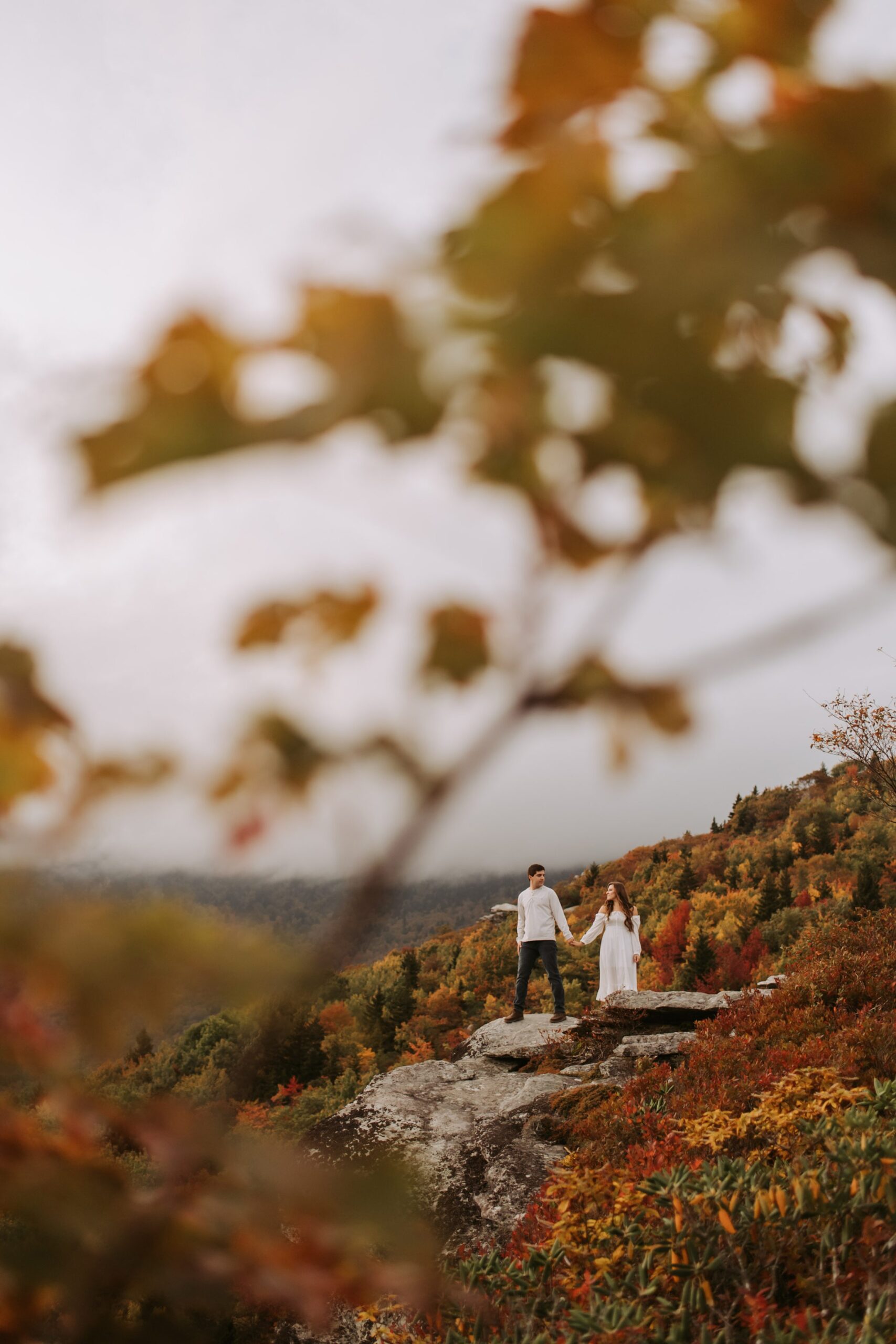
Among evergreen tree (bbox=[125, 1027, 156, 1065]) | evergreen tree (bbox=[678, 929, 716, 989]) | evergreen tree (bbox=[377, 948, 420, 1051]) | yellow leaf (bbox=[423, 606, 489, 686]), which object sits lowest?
evergreen tree (bbox=[125, 1027, 156, 1065])

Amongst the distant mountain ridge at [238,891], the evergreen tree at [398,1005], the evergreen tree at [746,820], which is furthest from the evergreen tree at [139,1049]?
the evergreen tree at [746,820]

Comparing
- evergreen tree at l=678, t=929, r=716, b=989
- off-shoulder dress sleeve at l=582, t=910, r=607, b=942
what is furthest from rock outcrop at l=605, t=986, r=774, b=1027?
evergreen tree at l=678, t=929, r=716, b=989

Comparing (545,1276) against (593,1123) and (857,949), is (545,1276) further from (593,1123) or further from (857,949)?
(857,949)

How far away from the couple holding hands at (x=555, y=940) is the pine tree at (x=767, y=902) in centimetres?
324

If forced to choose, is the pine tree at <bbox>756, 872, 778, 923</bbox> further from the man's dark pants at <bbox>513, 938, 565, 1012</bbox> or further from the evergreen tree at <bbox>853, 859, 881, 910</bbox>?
the man's dark pants at <bbox>513, 938, 565, 1012</bbox>

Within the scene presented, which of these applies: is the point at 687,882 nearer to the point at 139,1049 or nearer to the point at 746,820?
the point at 746,820

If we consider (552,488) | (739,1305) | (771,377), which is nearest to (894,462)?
(771,377)

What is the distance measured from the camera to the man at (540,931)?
7.42m

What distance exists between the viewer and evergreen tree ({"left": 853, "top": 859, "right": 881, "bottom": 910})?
9547 mm

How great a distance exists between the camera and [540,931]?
7.41 m

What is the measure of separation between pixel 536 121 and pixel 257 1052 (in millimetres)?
890

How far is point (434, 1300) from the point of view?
2693mm

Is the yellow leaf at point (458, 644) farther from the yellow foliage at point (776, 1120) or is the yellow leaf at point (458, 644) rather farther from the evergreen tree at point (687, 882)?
the evergreen tree at point (687, 882)

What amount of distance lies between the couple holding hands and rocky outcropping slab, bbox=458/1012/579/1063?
0.13m
